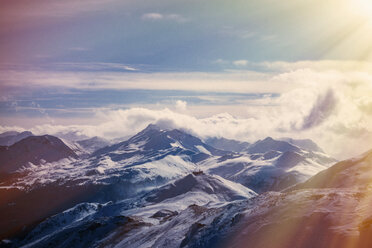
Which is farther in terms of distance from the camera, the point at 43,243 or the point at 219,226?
the point at 43,243

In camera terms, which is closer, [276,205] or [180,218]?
[276,205]

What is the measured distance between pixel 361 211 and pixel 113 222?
12971 centimetres

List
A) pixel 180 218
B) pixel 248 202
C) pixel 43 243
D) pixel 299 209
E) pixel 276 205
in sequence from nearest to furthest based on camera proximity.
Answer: pixel 299 209
pixel 276 205
pixel 248 202
pixel 180 218
pixel 43 243

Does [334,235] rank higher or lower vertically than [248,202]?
higher

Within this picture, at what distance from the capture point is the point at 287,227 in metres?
71.6

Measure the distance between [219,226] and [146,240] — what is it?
44570mm

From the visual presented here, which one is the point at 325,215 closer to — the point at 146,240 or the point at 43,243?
the point at 146,240

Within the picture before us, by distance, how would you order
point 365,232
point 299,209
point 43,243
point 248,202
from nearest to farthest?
point 365,232 < point 299,209 < point 248,202 < point 43,243

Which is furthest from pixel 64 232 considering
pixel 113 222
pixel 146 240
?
pixel 146 240

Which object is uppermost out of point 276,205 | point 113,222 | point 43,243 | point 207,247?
point 276,205

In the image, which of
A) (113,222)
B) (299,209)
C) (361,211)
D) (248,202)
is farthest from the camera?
(113,222)

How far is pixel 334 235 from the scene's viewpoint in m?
61.3

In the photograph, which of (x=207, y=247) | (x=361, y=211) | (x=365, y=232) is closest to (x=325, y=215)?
(x=361, y=211)

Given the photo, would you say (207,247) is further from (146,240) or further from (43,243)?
(43,243)
